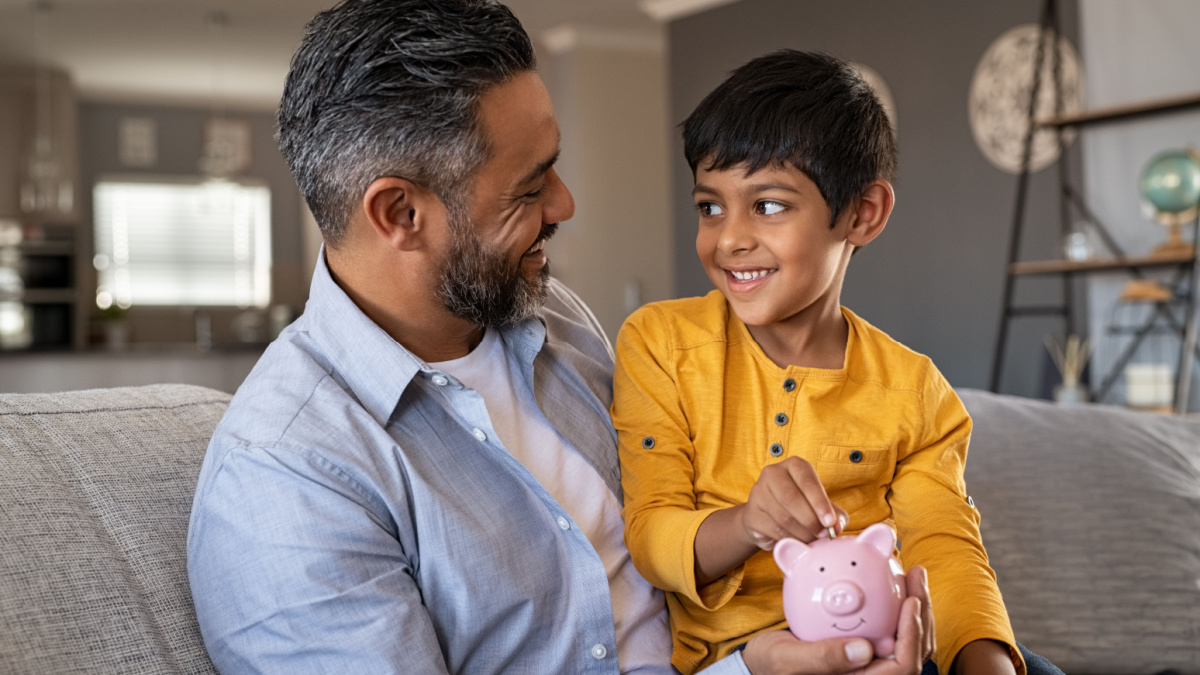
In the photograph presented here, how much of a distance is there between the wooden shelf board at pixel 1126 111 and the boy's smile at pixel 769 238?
350 cm

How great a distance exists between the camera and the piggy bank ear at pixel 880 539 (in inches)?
37.0

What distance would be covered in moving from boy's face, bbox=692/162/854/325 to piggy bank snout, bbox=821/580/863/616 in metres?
0.42

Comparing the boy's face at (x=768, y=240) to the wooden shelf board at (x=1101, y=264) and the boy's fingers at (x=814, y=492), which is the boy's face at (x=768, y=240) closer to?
the boy's fingers at (x=814, y=492)

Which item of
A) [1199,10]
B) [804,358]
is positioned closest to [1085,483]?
[804,358]

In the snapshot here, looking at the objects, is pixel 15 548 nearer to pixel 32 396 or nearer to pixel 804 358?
pixel 32 396

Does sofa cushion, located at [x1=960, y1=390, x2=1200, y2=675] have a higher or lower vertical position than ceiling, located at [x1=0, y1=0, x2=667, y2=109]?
lower

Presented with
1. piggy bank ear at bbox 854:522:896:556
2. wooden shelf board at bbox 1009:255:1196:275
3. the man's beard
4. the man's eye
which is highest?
the man's eye

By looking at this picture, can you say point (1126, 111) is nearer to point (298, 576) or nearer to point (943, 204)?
point (943, 204)

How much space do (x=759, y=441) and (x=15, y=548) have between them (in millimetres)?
795

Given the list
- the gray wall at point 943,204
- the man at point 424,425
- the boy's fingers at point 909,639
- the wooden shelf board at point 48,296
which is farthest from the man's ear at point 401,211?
the wooden shelf board at point 48,296

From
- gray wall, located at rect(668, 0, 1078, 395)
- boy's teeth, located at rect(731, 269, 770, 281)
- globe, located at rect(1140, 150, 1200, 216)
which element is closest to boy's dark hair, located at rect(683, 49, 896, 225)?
boy's teeth, located at rect(731, 269, 770, 281)

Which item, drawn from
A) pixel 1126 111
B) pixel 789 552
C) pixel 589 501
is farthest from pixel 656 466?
pixel 1126 111

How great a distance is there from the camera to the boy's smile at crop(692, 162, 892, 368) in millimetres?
1241

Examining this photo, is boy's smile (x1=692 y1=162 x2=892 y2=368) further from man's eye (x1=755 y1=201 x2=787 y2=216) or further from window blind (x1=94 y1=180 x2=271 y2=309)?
window blind (x1=94 y1=180 x2=271 y2=309)
